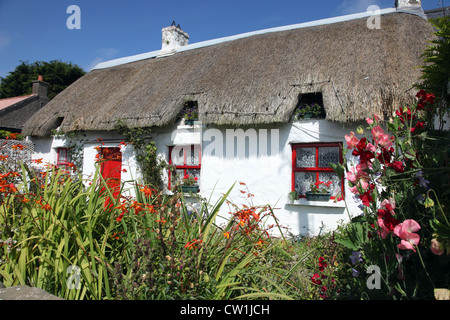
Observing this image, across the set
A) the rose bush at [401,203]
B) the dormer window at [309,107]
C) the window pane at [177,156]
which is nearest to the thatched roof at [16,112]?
the window pane at [177,156]

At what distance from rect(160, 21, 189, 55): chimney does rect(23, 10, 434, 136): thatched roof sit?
0.77 metres

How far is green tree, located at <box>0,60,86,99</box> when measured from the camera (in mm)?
23641

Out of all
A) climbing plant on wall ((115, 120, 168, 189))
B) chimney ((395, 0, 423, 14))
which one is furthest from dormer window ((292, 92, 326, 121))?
chimney ((395, 0, 423, 14))

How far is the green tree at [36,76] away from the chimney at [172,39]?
17259mm

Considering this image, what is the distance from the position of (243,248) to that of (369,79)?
3.84 m

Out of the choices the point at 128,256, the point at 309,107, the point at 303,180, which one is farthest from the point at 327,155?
the point at 128,256

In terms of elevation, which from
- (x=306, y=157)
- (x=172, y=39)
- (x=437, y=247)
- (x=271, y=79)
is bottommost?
(x=437, y=247)

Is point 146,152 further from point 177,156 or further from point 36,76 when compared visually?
point 36,76

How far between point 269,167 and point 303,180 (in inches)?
25.1

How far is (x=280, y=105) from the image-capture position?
17.4ft
